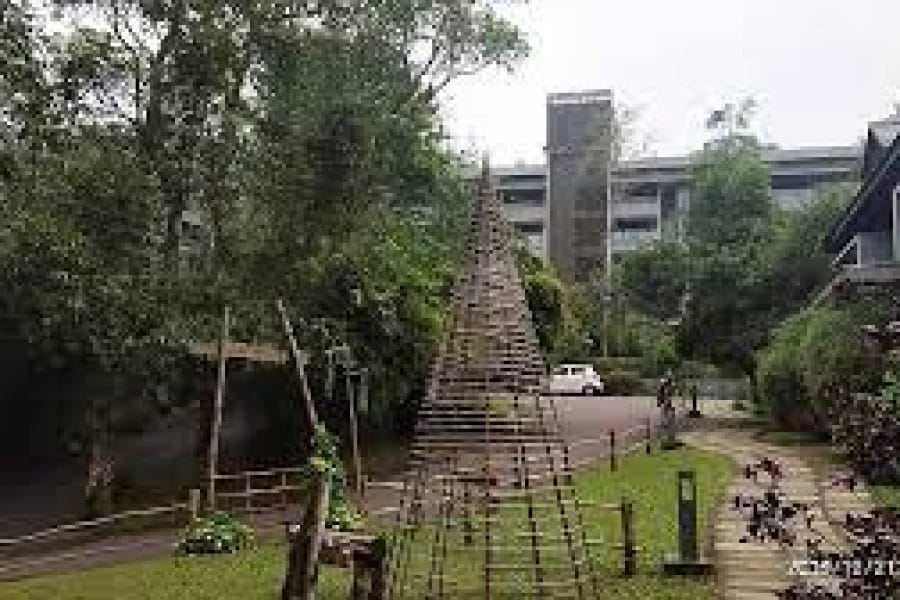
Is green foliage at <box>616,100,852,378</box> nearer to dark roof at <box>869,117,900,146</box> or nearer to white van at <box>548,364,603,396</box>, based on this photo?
white van at <box>548,364,603,396</box>

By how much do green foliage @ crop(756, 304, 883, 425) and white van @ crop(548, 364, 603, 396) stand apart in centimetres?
1400

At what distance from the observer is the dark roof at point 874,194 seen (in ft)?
71.5

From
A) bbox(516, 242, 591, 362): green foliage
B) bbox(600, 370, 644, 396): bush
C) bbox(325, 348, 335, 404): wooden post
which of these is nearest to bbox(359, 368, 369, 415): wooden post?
bbox(325, 348, 335, 404): wooden post

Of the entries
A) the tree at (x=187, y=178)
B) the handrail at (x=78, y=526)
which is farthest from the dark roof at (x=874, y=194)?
the handrail at (x=78, y=526)

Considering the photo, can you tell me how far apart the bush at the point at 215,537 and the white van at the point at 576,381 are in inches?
1111

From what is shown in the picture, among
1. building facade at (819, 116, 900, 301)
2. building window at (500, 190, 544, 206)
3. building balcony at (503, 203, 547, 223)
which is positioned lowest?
building facade at (819, 116, 900, 301)

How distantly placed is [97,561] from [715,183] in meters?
28.8

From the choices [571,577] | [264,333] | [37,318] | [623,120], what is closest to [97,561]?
[37,318]

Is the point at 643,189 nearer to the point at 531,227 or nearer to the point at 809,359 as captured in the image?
the point at 531,227

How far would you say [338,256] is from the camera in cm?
2236

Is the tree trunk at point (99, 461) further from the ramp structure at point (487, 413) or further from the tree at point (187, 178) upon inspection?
the ramp structure at point (487, 413)

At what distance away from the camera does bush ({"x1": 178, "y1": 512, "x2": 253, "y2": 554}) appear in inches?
635

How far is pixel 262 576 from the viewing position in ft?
45.7

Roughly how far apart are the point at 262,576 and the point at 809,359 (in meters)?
12.5
